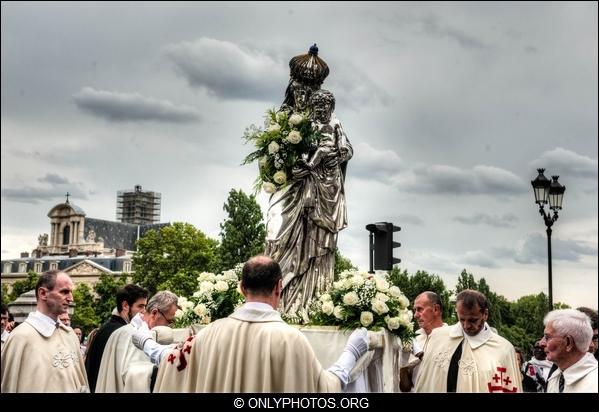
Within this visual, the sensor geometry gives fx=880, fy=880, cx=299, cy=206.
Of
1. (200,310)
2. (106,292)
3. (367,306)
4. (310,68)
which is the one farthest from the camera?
(106,292)

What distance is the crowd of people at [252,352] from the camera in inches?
235

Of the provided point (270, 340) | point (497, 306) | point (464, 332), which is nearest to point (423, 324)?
point (464, 332)

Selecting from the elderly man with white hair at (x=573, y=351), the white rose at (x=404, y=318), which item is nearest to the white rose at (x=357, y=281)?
the white rose at (x=404, y=318)

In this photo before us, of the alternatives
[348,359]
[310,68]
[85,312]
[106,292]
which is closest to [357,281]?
[348,359]

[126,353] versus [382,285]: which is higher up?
[382,285]

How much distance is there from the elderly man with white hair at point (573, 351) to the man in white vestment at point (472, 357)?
1834mm

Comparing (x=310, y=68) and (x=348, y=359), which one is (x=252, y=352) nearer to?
(x=348, y=359)

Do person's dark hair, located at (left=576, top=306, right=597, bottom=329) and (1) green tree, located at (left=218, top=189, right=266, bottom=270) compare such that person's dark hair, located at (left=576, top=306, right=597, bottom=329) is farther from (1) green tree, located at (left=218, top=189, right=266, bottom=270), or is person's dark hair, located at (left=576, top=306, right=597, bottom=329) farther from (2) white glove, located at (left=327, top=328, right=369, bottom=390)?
(1) green tree, located at (left=218, top=189, right=266, bottom=270)

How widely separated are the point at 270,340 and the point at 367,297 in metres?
4.20

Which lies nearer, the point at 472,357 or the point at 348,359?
the point at 348,359

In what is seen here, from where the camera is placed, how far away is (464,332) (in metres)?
7.82

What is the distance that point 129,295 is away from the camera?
9312 mm

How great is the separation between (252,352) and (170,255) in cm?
6376
